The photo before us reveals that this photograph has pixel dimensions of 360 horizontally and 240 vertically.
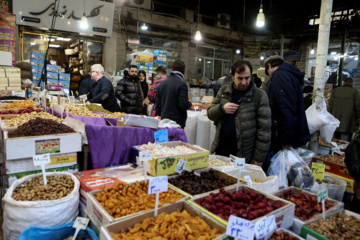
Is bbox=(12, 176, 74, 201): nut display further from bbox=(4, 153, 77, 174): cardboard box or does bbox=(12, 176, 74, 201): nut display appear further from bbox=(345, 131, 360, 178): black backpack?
bbox=(345, 131, 360, 178): black backpack

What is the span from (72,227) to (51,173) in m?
0.55

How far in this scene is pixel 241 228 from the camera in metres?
1.29

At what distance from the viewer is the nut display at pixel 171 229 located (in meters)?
1.48

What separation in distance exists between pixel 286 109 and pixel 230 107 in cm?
79

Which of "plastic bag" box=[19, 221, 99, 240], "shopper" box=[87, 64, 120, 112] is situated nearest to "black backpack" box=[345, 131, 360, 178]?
"plastic bag" box=[19, 221, 99, 240]

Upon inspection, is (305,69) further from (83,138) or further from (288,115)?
(83,138)

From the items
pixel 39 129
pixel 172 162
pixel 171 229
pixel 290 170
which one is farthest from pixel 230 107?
pixel 39 129

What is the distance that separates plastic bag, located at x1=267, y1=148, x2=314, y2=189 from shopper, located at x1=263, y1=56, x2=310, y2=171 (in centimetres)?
11

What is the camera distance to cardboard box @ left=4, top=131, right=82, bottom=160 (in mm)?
2104

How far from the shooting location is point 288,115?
10.00 ft

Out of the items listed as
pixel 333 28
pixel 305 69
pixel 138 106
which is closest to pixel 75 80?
pixel 138 106

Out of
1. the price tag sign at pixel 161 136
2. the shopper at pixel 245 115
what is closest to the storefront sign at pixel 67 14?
the price tag sign at pixel 161 136

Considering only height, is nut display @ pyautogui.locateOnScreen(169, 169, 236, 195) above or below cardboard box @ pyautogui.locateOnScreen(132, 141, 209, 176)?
below

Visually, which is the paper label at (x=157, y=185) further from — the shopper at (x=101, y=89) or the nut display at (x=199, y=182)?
the shopper at (x=101, y=89)
